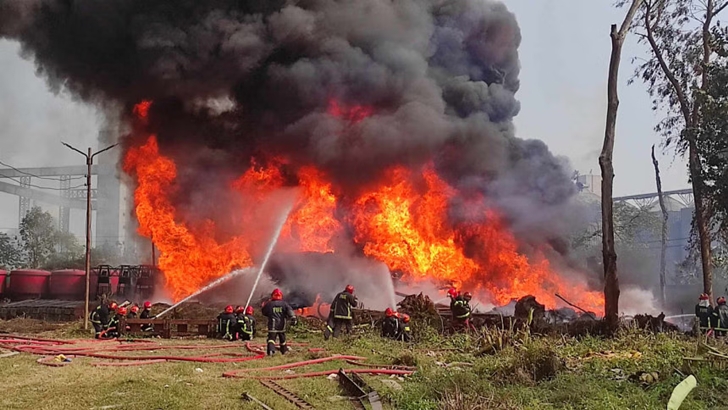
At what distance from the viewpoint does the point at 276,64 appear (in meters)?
24.2

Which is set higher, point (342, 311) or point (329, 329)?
point (342, 311)

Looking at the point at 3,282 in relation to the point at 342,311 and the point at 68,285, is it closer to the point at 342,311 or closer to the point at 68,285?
the point at 68,285

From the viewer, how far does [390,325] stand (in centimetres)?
1564

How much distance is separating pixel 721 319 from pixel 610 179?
4.59m

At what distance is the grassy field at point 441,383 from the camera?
780cm

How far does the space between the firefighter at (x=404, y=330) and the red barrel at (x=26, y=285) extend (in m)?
20.7

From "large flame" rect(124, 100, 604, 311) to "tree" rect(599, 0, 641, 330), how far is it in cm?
487

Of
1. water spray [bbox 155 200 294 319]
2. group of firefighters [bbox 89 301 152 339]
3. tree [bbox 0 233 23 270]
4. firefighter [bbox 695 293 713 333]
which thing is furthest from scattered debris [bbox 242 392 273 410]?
tree [bbox 0 233 23 270]

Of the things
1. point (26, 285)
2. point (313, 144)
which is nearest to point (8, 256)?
point (26, 285)

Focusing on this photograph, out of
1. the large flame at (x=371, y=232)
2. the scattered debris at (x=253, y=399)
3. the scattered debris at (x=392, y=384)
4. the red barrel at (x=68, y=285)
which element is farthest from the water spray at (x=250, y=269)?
the scattered debris at (x=253, y=399)

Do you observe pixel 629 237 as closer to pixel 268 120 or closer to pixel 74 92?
pixel 268 120

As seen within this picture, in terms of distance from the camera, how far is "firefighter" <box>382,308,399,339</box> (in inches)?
611

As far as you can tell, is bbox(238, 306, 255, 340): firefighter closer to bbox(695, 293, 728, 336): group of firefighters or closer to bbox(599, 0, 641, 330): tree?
bbox(599, 0, 641, 330): tree

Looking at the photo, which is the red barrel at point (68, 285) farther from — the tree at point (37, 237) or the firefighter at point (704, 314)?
the firefighter at point (704, 314)
